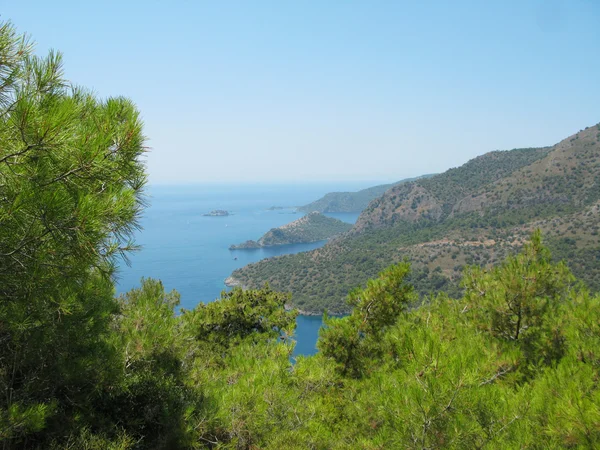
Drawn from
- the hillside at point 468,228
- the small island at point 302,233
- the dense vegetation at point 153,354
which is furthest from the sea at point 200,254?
the dense vegetation at point 153,354

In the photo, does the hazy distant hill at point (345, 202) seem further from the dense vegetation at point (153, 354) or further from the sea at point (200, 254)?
the dense vegetation at point (153, 354)

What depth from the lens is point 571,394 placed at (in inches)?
102

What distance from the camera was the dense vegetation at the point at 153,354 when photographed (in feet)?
6.86

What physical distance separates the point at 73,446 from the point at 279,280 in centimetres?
5913

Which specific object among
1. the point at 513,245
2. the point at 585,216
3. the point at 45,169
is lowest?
the point at 513,245

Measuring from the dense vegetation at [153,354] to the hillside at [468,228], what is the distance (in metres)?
35.0

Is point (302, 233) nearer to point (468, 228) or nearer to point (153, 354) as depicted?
point (468, 228)

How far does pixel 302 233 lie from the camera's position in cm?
10938

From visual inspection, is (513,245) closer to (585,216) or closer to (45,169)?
(585,216)

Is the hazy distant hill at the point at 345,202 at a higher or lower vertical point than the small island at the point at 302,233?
higher

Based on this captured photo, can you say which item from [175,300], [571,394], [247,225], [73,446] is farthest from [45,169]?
[247,225]

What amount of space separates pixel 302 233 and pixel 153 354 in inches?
4129

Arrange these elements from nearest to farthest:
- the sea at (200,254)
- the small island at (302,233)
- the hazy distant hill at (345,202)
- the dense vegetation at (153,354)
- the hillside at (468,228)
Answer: the dense vegetation at (153,354)
the hillside at (468,228)
the sea at (200,254)
the small island at (302,233)
the hazy distant hill at (345,202)

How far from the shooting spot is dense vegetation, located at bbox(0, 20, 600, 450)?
2.09 meters
